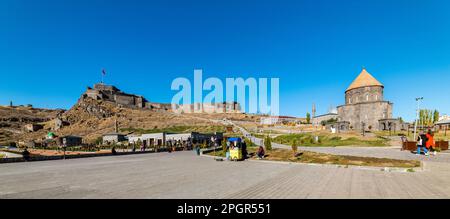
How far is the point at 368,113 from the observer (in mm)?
63031

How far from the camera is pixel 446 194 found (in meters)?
6.94

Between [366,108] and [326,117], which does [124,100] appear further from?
[366,108]

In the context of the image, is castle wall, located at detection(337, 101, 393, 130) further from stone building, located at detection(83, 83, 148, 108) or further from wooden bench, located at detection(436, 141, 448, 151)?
stone building, located at detection(83, 83, 148, 108)

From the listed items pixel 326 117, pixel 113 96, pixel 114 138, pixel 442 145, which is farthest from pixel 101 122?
pixel 442 145

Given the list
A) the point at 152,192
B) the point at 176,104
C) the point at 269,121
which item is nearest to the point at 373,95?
the point at 269,121

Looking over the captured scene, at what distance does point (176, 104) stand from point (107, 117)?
140ft

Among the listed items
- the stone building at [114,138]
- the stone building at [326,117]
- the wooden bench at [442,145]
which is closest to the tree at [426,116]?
the stone building at [326,117]

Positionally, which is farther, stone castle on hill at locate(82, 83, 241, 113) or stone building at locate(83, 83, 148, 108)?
stone castle on hill at locate(82, 83, 241, 113)

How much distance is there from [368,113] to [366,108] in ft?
4.85

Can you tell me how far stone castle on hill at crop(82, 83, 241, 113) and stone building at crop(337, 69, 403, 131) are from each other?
280ft

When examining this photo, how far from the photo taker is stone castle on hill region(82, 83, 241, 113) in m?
113

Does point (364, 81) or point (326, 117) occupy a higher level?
point (364, 81)

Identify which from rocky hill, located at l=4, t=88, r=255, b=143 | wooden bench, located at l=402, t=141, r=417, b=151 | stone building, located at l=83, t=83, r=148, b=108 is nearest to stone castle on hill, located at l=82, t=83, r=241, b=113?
stone building, located at l=83, t=83, r=148, b=108
